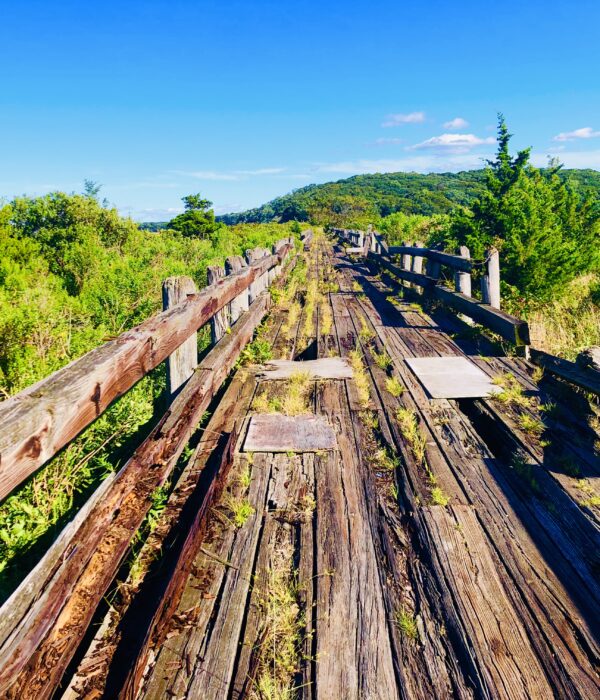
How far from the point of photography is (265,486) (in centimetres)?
282

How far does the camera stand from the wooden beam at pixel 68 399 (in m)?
1.30

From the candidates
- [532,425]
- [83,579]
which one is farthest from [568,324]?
[83,579]

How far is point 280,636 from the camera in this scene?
1773mm

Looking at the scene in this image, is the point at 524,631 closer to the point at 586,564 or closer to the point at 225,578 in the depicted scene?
the point at 586,564

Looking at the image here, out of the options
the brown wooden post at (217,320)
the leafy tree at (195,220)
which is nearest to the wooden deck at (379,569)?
the brown wooden post at (217,320)

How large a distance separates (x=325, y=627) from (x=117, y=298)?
19.7ft

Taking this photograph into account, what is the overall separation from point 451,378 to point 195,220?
171 ft

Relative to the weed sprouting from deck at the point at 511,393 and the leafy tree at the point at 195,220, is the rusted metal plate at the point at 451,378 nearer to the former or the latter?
the weed sprouting from deck at the point at 511,393

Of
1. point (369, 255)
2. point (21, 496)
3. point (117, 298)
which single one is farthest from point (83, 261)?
point (369, 255)

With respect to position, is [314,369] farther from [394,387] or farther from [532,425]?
[532,425]

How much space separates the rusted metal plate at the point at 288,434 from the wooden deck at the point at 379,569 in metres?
0.07

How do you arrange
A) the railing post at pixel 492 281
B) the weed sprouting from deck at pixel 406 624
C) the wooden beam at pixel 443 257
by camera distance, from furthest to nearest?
1. the wooden beam at pixel 443 257
2. the railing post at pixel 492 281
3. the weed sprouting from deck at pixel 406 624

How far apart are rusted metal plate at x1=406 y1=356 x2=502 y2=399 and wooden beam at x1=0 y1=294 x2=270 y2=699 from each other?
111 inches

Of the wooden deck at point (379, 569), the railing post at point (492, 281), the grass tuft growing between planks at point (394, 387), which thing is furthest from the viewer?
the railing post at point (492, 281)
